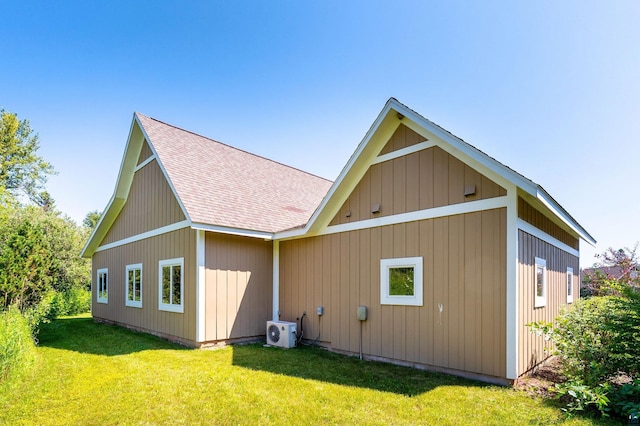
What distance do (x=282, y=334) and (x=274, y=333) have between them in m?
0.28

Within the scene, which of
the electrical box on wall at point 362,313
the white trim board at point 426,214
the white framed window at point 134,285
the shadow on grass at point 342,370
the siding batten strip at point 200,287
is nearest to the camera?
the shadow on grass at point 342,370

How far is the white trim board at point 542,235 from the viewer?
19.0 ft

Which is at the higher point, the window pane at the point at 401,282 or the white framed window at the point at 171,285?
the window pane at the point at 401,282

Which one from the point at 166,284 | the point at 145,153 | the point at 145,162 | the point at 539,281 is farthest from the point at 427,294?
the point at 145,153

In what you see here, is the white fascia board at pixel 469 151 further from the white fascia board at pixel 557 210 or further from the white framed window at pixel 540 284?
the white framed window at pixel 540 284

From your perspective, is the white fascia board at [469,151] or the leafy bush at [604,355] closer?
the leafy bush at [604,355]

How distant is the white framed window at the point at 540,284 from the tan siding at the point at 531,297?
111 millimetres

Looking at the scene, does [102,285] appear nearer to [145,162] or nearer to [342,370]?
[145,162]

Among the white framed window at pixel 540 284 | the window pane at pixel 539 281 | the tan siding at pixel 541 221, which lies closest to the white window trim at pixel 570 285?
the tan siding at pixel 541 221

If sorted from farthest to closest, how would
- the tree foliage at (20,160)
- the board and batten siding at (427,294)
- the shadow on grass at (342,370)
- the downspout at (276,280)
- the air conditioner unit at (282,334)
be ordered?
1. the tree foliage at (20,160)
2. the downspout at (276,280)
3. the air conditioner unit at (282,334)
4. the board and batten siding at (427,294)
5. the shadow on grass at (342,370)

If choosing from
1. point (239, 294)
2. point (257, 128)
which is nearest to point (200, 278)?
point (239, 294)

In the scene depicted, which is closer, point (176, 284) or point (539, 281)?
point (539, 281)

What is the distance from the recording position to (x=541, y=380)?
5.64 metres

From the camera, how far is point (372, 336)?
7098mm
